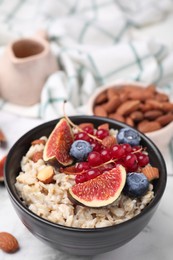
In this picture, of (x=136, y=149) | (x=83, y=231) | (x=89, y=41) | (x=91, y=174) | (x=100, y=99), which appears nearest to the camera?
(x=83, y=231)

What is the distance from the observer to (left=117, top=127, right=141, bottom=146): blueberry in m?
1.10

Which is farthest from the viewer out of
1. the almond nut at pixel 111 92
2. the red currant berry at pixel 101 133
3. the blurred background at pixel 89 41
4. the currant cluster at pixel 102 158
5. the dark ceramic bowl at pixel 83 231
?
the blurred background at pixel 89 41

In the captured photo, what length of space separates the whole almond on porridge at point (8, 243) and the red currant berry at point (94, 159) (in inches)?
11.5

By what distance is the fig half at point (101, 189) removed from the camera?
0.95m

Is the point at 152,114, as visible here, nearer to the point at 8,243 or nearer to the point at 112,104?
the point at 112,104

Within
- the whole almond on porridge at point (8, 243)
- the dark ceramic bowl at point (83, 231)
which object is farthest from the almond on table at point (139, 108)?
the whole almond on porridge at point (8, 243)

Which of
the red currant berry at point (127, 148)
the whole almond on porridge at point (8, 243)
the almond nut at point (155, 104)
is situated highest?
the red currant berry at point (127, 148)

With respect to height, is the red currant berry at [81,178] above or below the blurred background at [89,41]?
above

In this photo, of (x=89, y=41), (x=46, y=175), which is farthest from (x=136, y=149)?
(x=89, y=41)

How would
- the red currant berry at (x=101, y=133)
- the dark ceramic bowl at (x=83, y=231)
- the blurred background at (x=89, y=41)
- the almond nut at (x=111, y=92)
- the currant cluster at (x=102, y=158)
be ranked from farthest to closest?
the blurred background at (x=89, y=41), the almond nut at (x=111, y=92), the red currant berry at (x=101, y=133), the currant cluster at (x=102, y=158), the dark ceramic bowl at (x=83, y=231)

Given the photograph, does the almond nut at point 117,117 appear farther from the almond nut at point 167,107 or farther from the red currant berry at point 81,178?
the red currant berry at point 81,178

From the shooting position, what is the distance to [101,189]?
98 centimetres

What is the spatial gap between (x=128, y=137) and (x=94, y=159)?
0.14m

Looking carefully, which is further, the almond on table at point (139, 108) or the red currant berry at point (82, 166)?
the almond on table at point (139, 108)
